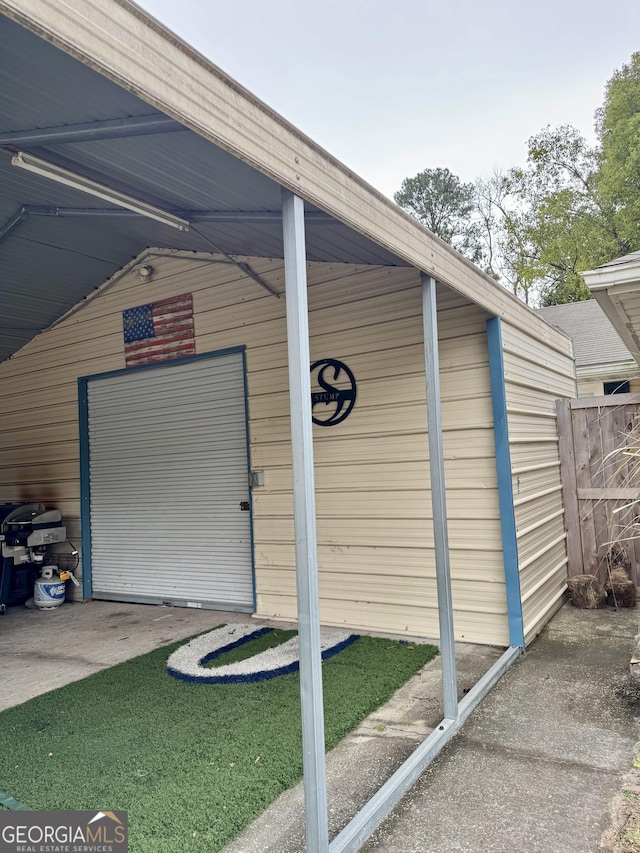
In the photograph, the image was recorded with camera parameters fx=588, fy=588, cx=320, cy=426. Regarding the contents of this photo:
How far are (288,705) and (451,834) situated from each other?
131 centimetres

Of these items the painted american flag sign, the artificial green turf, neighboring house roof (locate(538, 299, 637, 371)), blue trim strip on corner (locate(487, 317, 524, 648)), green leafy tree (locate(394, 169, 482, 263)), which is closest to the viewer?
the artificial green turf

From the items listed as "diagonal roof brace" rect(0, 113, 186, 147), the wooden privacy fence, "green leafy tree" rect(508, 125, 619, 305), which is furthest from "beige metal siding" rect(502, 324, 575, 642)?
"green leafy tree" rect(508, 125, 619, 305)

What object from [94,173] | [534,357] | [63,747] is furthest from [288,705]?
[534,357]

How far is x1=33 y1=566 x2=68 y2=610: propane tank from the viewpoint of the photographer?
6.19 m

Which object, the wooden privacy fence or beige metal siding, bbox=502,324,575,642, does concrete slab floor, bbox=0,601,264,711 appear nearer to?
beige metal siding, bbox=502,324,575,642

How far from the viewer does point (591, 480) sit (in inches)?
204

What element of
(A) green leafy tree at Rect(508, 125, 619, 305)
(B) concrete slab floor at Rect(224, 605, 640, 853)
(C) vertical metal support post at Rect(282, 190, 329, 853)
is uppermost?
(A) green leafy tree at Rect(508, 125, 619, 305)

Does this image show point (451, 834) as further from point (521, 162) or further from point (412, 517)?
point (521, 162)

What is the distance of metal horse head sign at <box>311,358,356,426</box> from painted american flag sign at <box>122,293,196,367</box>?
1.52 m

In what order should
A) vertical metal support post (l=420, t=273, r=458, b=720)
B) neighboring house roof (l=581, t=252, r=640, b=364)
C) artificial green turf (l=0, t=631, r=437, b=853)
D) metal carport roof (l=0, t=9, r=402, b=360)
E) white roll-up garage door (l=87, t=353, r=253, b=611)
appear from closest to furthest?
metal carport roof (l=0, t=9, r=402, b=360)
artificial green turf (l=0, t=631, r=437, b=853)
vertical metal support post (l=420, t=273, r=458, b=720)
neighboring house roof (l=581, t=252, r=640, b=364)
white roll-up garage door (l=87, t=353, r=253, b=611)

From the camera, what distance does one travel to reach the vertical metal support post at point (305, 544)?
186cm

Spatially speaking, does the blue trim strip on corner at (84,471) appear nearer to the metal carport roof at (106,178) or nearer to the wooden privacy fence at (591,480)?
the metal carport roof at (106,178)

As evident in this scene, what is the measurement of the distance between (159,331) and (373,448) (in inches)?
106

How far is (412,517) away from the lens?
4367 mm
